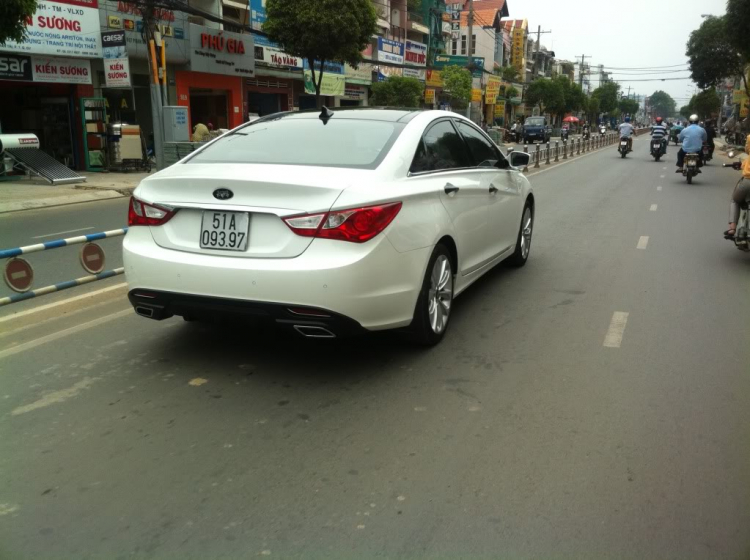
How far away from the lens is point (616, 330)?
562 centimetres

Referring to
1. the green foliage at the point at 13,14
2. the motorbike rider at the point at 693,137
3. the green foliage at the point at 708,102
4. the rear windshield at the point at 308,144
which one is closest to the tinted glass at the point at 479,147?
the rear windshield at the point at 308,144

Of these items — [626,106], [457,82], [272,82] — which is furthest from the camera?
[626,106]

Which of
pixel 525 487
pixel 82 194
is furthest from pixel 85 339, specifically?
pixel 82 194

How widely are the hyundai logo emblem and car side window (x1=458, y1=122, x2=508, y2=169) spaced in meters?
2.51

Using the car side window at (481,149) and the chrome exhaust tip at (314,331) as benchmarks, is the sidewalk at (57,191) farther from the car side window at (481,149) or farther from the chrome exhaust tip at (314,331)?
the chrome exhaust tip at (314,331)

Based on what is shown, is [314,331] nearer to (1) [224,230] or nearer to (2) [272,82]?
(1) [224,230]

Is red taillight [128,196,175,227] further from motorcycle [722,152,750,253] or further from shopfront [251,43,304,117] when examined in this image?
shopfront [251,43,304,117]

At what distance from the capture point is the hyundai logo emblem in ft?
13.7

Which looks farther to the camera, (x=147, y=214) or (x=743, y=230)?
(x=743, y=230)

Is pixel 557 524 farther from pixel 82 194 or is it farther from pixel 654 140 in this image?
pixel 654 140

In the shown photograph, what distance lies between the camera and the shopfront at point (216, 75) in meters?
25.8

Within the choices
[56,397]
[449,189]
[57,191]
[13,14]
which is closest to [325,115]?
[449,189]

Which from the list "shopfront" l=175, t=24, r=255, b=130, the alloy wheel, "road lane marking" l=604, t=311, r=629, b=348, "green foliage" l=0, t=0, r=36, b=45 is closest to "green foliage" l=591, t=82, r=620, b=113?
"shopfront" l=175, t=24, r=255, b=130

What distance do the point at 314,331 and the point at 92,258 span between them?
3.47 meters
